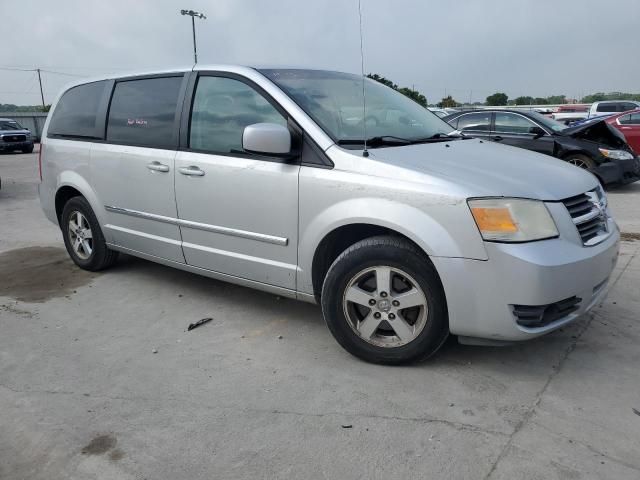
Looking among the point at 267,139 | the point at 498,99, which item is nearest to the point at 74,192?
the point at 267,139

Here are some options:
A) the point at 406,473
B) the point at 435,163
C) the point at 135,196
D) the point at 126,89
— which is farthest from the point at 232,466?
the point at 126,89

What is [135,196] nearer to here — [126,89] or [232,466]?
[126,89]

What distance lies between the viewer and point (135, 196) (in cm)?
439

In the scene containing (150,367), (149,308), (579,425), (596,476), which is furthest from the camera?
(149,308)

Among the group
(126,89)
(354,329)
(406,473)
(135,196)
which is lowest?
(406,473)

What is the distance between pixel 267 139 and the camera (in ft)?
10.7

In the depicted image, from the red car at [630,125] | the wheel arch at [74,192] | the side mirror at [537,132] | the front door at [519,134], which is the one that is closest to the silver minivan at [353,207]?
the wheel arch at [74,192]

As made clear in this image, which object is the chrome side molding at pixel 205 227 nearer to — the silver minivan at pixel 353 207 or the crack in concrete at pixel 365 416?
the silver minivan at pixel 353 207

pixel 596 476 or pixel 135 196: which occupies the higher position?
pixel 135 196

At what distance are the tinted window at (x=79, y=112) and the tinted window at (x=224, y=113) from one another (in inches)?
49.0

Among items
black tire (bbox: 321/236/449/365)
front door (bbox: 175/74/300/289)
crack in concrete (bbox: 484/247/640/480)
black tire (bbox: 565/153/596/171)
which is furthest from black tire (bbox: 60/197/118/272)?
black tire (bbox: 565/153/596/171)

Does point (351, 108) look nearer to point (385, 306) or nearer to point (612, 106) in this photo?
point (385, 306)

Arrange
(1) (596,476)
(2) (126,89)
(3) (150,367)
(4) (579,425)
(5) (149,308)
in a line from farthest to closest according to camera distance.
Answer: (2) (126,89) → (5) (149,308) → (3) (150,367) → (4) (579,425) → (1) (596,476)

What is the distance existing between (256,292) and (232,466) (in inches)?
88.0
